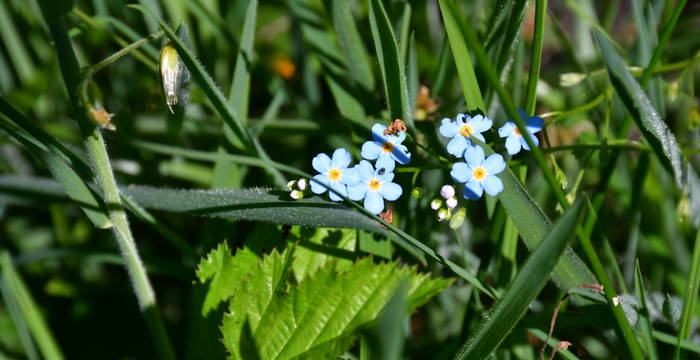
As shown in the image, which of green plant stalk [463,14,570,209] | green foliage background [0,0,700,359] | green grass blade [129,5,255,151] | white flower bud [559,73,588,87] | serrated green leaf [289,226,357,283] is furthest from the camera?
A: white flower bud [559,73,588,87]

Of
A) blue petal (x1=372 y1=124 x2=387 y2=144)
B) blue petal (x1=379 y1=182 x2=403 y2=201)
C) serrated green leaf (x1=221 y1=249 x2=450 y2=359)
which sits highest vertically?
blue petal (x1=372 y1=124 x2=387 y2=144)

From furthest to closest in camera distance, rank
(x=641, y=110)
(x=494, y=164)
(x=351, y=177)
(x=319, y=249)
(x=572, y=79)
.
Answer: (x=572, y=79) → (x=319, y=249) → (x=641, y=110) → (x=351, y=177) → (x=494, y=164)

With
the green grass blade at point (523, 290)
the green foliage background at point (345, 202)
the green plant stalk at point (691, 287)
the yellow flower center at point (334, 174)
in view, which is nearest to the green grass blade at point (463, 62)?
the green foliage background at point (345, 202)

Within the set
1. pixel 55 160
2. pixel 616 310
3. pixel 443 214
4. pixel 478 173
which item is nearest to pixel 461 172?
pixel 478 173

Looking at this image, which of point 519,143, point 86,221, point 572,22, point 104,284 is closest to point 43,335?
point 104,284

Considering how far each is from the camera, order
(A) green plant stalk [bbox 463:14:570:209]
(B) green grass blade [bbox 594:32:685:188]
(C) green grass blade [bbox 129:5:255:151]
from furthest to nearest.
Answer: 1. (B) green grass blade [bbox 594:32:685:188]
2. (C) green grass blade [bbox 129:5:255:151]
3. (A) green plant stalk [bbox 463:14:570:209]

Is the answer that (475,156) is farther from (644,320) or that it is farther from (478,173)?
(644,320)

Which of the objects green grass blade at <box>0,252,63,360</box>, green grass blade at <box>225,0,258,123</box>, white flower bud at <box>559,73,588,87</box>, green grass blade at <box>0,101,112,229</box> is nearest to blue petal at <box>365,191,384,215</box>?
green grass blade at <box>225,0,258,123</box>

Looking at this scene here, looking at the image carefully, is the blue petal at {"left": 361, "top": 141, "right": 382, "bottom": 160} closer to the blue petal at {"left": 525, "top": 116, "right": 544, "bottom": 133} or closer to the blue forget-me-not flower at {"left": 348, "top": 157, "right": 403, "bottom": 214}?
the blue forget-me-not flower at {"left": 348, "top": 157, "right": 403, "bottom": 214}
